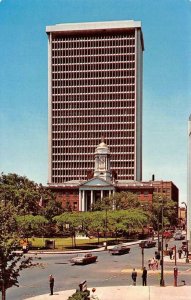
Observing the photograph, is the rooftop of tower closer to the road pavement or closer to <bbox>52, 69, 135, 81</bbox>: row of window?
<bbox>52, 69, 135, 81</bbox>: row of window

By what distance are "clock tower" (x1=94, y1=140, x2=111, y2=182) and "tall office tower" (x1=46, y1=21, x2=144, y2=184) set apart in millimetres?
27907

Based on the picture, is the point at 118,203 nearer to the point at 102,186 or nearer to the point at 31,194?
the point at 31,194

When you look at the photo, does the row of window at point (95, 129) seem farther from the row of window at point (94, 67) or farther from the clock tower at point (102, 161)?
the clock tower at point (102, 161)

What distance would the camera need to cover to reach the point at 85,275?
151 feet

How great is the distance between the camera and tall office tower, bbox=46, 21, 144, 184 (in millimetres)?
188375

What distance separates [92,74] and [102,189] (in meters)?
49.1

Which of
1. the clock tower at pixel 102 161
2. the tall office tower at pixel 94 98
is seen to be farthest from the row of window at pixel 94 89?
the clock tower at pixel 102 161

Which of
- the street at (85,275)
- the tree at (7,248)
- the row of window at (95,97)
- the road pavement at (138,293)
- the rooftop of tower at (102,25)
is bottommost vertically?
the street at (85,275)

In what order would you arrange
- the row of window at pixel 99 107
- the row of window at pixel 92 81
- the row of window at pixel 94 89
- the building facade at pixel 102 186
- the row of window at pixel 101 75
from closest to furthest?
the building facade at pixel 102 186, the row of window at pixel 99 107, the row of window at pixel 94 89, the row of window at pixel 92 81, the row of window at pixel 101 75

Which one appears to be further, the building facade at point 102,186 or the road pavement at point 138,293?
the building facade at point 102,186

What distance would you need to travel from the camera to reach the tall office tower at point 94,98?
7416 inches

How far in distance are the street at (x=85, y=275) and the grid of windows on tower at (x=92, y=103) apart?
12734 cm

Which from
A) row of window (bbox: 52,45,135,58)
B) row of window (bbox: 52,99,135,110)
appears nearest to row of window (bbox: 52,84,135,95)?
row of window (bbox: 52,99,135,110)

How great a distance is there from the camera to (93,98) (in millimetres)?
191375
